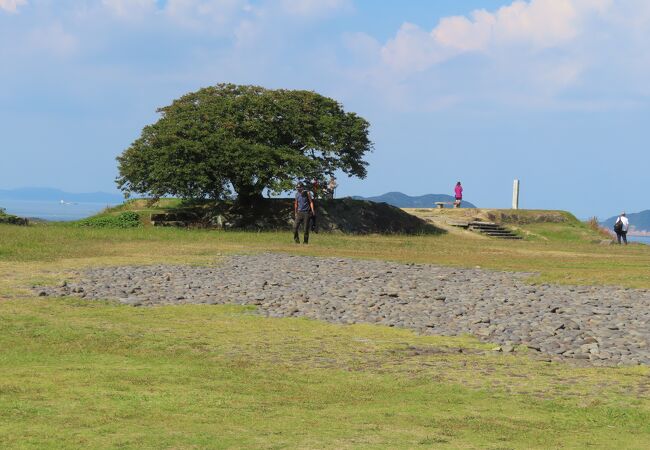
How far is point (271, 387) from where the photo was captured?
9.76 m

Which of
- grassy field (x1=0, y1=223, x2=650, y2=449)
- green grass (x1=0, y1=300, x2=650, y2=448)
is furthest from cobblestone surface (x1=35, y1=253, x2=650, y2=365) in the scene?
green grass (x1=0, y1=300, x2=650, y2=448)

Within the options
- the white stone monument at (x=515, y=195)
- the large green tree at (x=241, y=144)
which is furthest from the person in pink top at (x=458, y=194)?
the large green tree at (x=241, y=144)

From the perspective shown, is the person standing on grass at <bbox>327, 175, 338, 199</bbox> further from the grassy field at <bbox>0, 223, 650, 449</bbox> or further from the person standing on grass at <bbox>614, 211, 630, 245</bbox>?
the grassy field at <bbox>0, 223, 650, 449</bbox>

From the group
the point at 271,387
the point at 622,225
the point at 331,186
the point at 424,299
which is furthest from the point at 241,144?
the point at 271,387

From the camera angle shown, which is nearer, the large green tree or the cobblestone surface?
the cobblestone surface

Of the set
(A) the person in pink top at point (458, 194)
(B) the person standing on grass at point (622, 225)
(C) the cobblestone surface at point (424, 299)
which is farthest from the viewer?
(A) the person in pink top at point (458, 194)

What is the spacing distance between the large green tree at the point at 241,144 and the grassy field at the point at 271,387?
A: 24031mm

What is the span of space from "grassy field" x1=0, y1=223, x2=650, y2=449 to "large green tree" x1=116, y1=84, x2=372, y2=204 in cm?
2403

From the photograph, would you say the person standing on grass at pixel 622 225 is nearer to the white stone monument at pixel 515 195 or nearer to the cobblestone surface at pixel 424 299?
the white stone monument at pixel 515 195

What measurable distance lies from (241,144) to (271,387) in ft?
107

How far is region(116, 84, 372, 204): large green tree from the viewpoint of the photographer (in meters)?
41.2

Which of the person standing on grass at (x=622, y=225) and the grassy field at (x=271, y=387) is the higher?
the person standing on grass at (x=622, y=225)

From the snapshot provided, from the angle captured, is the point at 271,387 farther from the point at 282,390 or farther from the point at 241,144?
the point at 241,144

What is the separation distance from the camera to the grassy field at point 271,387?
762 cm
